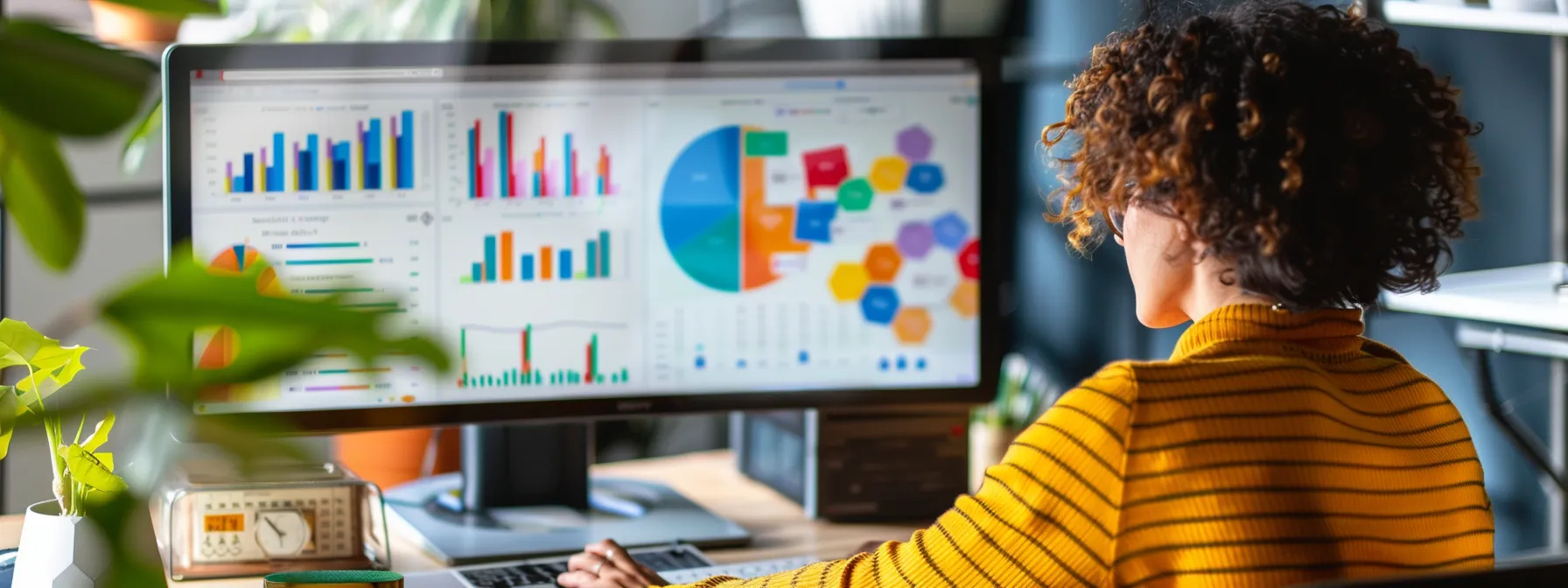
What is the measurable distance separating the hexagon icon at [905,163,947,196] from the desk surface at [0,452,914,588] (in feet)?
1.08

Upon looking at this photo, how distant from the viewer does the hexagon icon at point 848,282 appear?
140 centimetres

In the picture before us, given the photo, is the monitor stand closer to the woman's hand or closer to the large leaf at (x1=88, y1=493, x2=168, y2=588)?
the woman's hand

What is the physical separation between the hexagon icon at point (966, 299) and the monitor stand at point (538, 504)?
0.29 metres

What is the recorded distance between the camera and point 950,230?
4.66 ft

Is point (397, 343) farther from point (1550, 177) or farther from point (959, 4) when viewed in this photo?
point (959, 4)

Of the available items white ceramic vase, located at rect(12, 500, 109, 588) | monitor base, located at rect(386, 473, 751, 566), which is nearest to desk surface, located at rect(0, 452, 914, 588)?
monitor base, located at rect(386, 473, 751, 566)

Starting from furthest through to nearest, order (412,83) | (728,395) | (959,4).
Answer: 1. (959,4)
2. (728,395)
3. (412,83)

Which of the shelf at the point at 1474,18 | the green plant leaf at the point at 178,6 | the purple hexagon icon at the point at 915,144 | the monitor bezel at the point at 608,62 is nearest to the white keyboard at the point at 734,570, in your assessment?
the monitor bezel at the point at 608,62

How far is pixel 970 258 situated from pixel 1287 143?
59cm

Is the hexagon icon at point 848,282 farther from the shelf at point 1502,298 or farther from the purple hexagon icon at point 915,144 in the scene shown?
the shelf at point 1502,298

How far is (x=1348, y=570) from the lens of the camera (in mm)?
826

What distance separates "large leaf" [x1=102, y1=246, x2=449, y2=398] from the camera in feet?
0.86

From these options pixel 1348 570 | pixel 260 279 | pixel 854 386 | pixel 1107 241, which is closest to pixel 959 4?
pixel 1107 241

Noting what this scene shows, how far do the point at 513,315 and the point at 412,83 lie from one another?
0.72 ft
